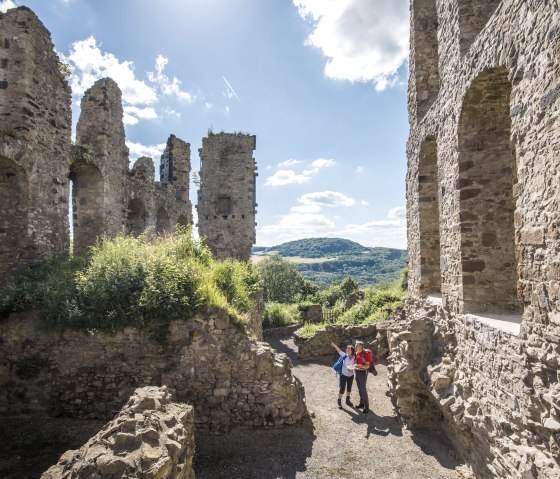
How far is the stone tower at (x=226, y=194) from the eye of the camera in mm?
18016

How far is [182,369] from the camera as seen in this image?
22.9 feet

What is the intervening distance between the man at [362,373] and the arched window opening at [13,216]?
853 cm

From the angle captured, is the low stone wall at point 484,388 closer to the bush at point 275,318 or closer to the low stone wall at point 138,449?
the low stone wall at point 138,449

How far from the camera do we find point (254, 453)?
626 centimetres

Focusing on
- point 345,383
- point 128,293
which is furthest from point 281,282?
point 128,293

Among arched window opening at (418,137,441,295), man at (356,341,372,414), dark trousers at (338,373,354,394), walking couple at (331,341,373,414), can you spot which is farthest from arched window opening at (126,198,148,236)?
arched window opening at (418,137,441,295)

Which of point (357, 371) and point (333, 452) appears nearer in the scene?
point (333, 452)

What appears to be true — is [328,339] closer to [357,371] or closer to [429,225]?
[357,371]

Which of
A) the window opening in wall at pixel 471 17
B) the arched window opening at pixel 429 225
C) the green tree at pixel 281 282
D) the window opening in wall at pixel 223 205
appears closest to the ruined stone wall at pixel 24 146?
the window opening in wall at pixel 223 205

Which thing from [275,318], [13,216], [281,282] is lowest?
[281,282]

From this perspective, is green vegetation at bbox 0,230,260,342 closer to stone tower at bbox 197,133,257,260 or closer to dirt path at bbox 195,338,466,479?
dirt path at bbox 195,338,466,479

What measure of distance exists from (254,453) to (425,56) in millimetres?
9559

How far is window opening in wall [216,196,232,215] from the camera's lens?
18.1m

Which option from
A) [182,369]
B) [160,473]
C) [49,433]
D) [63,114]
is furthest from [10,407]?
[63,114]
